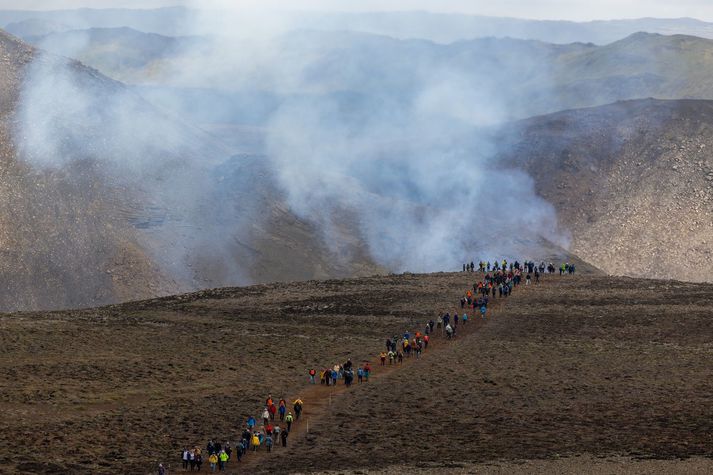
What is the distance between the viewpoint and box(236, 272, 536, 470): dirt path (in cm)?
Result: 3941

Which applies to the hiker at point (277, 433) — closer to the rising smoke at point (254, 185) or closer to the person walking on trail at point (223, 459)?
the person walking on trail at point (223, 459)

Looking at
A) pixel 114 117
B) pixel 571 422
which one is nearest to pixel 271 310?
pixel 571 422

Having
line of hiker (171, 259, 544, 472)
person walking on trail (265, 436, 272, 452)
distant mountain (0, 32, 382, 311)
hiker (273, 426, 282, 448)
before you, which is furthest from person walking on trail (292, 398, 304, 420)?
distant mountain (0, 32, 382, 311)

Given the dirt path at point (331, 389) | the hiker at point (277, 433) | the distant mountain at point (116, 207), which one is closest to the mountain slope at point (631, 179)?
the distant mountain at point (116, 207)

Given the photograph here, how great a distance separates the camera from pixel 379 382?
49438mm

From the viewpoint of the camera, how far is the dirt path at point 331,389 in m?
39.4

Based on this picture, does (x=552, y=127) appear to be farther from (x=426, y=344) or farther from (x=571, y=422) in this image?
(x=571, y=422)

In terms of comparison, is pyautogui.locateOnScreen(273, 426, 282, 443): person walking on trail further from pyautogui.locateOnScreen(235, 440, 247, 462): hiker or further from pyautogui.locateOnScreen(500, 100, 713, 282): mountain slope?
pyautogui.locateOnScreen(500, 100, 713, 282): mountain slope

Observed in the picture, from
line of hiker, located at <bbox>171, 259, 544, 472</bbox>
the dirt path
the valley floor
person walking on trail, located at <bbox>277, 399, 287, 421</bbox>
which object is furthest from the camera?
person walking on trail, located at <bbox>277, 399, 287, 421</bbox>

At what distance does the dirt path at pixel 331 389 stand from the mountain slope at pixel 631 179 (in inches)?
1812

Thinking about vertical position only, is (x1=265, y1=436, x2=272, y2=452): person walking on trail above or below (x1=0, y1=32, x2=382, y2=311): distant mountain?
below

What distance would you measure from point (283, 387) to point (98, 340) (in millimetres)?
12437

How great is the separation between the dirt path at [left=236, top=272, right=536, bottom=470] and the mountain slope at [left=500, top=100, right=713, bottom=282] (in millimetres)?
46016

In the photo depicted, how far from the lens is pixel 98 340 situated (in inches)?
2216
